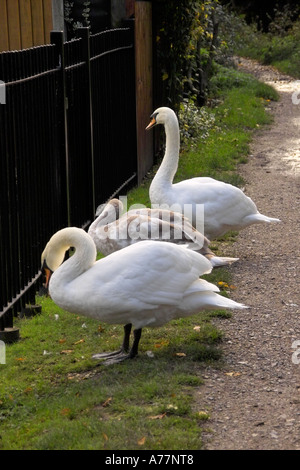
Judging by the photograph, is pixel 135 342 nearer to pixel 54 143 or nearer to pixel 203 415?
pixel 203 415

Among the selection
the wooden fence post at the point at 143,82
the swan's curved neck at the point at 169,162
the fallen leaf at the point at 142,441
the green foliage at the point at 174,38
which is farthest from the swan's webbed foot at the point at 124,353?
the green foliage at the point at 174,38

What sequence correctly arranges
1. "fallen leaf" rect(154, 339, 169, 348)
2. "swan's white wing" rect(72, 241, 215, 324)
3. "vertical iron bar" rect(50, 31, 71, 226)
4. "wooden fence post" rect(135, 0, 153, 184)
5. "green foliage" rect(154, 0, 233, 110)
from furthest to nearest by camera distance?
"green foliage" rect(154, 0, 233, 110), "wooden fence post" rect(135, 0, 153, 184), "vertical iron bar" rect(50, 31, 71, 226), "fallen leaf" rect(154, 339, 169, 348), "swan's white wing" rect(72, 241, 215, 324)

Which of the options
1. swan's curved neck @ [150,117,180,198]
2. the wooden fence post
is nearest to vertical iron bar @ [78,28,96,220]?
swan's curved neck @ [150,117,180,198]

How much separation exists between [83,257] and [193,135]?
845 cm

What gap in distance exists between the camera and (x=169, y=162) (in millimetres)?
8375

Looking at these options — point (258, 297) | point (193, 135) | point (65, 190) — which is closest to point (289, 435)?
point (258, 297)

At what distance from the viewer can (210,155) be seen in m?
12.4

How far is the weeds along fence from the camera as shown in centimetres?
629

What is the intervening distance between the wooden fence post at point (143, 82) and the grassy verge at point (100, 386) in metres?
4.28

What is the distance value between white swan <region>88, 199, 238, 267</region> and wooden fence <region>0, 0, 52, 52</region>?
334 cm

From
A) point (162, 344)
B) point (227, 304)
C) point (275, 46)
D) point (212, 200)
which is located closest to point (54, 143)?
point (212, 200)

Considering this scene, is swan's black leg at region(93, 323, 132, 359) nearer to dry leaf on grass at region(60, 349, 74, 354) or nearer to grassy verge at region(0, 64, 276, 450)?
grassy verge at region(0, 64, 276, 450)

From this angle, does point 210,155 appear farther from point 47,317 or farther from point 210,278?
point 47,317

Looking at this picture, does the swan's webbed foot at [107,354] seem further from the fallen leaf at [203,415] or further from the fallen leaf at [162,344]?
the fallen leaf at [203,415]
